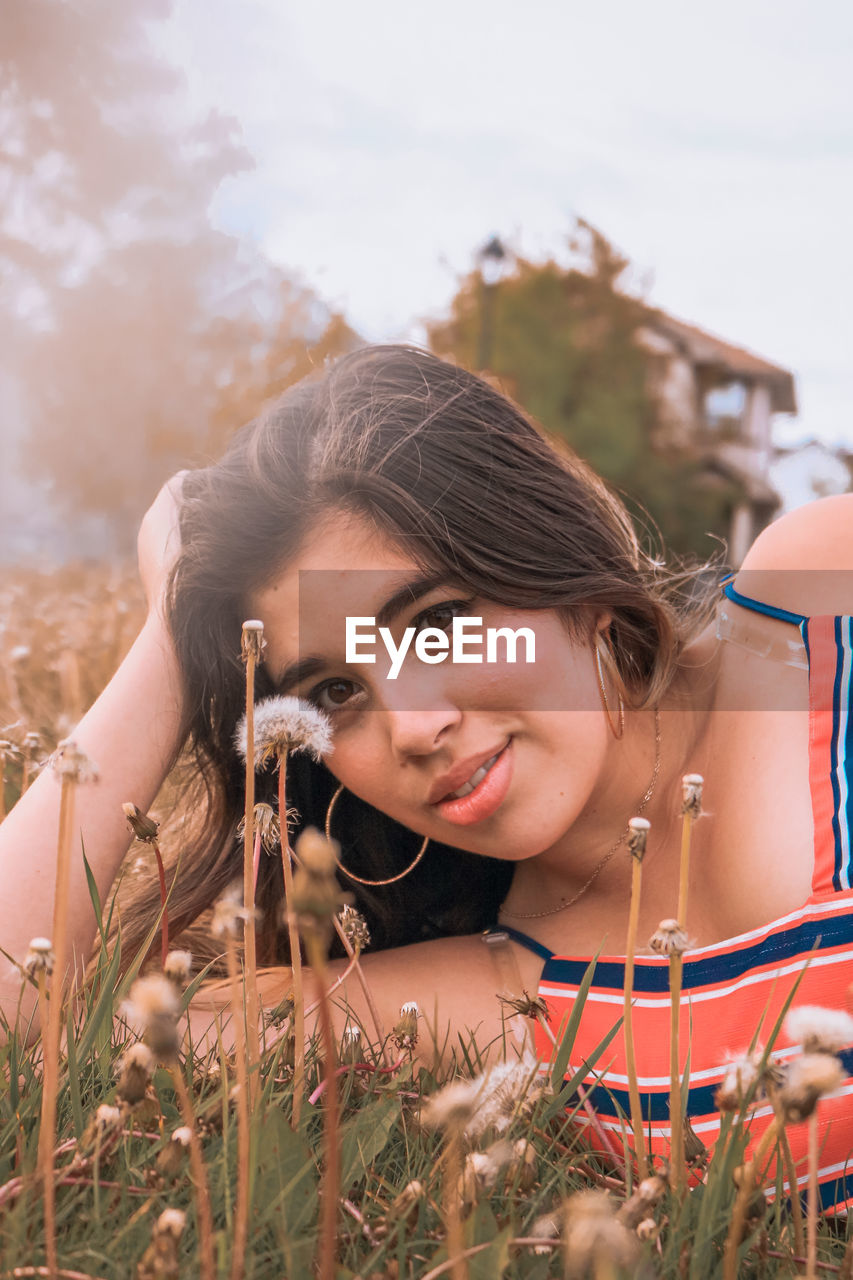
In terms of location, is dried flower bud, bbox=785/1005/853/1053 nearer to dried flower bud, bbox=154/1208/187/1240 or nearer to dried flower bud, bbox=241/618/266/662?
dried flower bud, bbox=154/1208/187/1240

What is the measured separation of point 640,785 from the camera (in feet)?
8.70

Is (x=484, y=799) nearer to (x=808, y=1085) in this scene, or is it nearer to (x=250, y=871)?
(x=250, y=871)

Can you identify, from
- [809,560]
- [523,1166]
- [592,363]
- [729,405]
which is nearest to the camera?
[523,1166]

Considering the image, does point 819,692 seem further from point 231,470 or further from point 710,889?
point 231,470

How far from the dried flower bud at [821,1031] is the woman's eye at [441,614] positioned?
1353 millimetres

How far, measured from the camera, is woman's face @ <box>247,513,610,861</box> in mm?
2160

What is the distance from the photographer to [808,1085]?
886 millimetres

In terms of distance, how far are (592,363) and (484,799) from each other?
109 ft

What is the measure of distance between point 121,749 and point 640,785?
3.95ft

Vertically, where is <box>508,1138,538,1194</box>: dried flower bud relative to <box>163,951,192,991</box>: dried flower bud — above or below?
below

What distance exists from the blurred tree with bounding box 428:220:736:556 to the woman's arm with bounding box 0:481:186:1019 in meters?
30.5

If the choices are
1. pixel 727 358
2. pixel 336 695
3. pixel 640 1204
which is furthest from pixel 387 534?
pixel 727 358

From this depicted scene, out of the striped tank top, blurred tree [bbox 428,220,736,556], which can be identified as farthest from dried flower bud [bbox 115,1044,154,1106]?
blurred tree [bbox 428,220,736,556]

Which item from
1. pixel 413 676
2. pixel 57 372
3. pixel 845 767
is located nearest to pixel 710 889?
pixel 845 767
